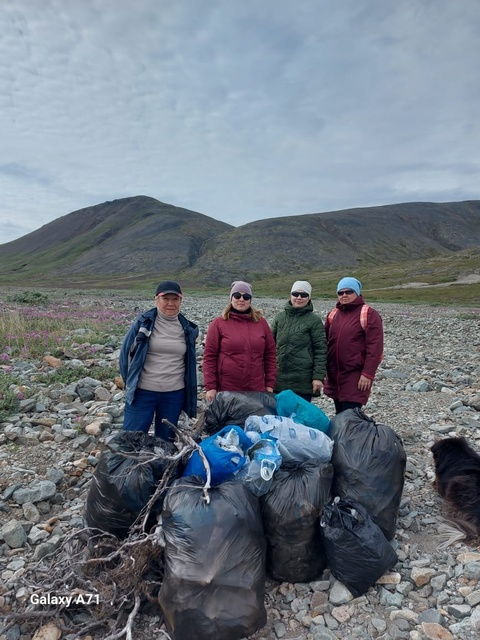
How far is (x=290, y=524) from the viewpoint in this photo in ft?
9.35

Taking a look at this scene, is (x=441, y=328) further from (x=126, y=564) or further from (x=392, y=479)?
(x=126, y=564)

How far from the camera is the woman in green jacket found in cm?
450

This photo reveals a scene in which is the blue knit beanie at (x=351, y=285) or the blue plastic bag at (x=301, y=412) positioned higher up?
the blue knit beanie at (x=351, y=285)

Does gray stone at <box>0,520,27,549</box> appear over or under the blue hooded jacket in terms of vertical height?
under

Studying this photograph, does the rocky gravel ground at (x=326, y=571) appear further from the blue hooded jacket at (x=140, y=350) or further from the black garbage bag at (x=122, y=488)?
the blue hooded jacket at (x=140, y=350)

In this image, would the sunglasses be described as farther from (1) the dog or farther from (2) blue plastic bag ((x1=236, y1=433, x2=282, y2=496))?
(1) the dog

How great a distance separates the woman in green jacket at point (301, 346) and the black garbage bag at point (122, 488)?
1867mm

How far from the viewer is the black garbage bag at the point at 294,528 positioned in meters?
2.86

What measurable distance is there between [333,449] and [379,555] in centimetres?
86

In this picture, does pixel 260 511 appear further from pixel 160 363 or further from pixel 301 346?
pixel 301 346

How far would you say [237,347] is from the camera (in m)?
4.30

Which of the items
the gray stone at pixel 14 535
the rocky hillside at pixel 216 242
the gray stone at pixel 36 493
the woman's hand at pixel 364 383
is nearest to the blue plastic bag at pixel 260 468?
the woman's hand at pixel 364 383

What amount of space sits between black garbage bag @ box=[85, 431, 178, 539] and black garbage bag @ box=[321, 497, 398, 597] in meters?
1.19

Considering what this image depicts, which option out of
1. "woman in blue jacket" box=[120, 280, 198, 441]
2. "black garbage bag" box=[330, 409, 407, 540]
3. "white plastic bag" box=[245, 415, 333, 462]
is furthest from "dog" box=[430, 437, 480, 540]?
"woman in blue jacket" box=[120, 280, 198, 441]
